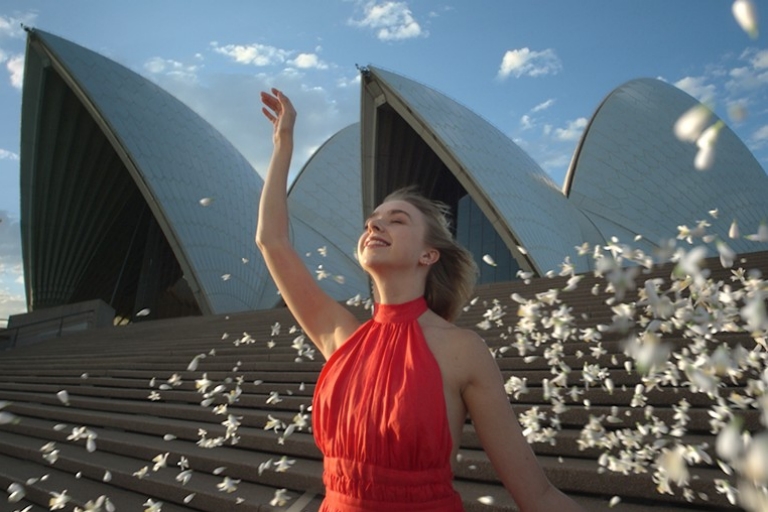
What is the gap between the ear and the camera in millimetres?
1457

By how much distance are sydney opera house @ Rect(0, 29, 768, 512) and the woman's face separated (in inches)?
30.0

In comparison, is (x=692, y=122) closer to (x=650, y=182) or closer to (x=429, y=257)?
(x=429, y=257)

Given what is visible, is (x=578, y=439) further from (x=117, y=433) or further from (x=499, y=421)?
(x=117, y=433)

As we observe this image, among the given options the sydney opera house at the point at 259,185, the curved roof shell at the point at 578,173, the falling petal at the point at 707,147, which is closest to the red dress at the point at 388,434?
the falling petal at the point at 707,147

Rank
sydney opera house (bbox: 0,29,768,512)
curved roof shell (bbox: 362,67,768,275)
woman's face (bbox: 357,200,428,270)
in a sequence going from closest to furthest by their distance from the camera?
woman's face (bbox: 357,200,428,270), sydney opera house (bbox: 0,29,768,512), curved roof shell (bbox: 362,67,768,275)

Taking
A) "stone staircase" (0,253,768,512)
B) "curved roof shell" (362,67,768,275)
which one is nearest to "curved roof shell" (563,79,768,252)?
"curved roof shell" (362,67,768,275)

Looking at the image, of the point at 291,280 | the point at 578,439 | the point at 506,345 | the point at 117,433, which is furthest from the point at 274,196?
the point at 117,433

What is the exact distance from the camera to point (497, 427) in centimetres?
127

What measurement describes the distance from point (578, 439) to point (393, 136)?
667 inches

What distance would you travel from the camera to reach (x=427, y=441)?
1193 millimetres

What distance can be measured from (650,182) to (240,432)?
20.5 meters

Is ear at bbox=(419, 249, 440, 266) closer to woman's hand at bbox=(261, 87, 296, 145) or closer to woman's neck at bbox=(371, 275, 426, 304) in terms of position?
woman's neck at bbox=(371, 275, 426, 304)

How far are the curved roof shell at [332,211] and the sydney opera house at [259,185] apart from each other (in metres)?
0.09

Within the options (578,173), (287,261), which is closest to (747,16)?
(287,261)
